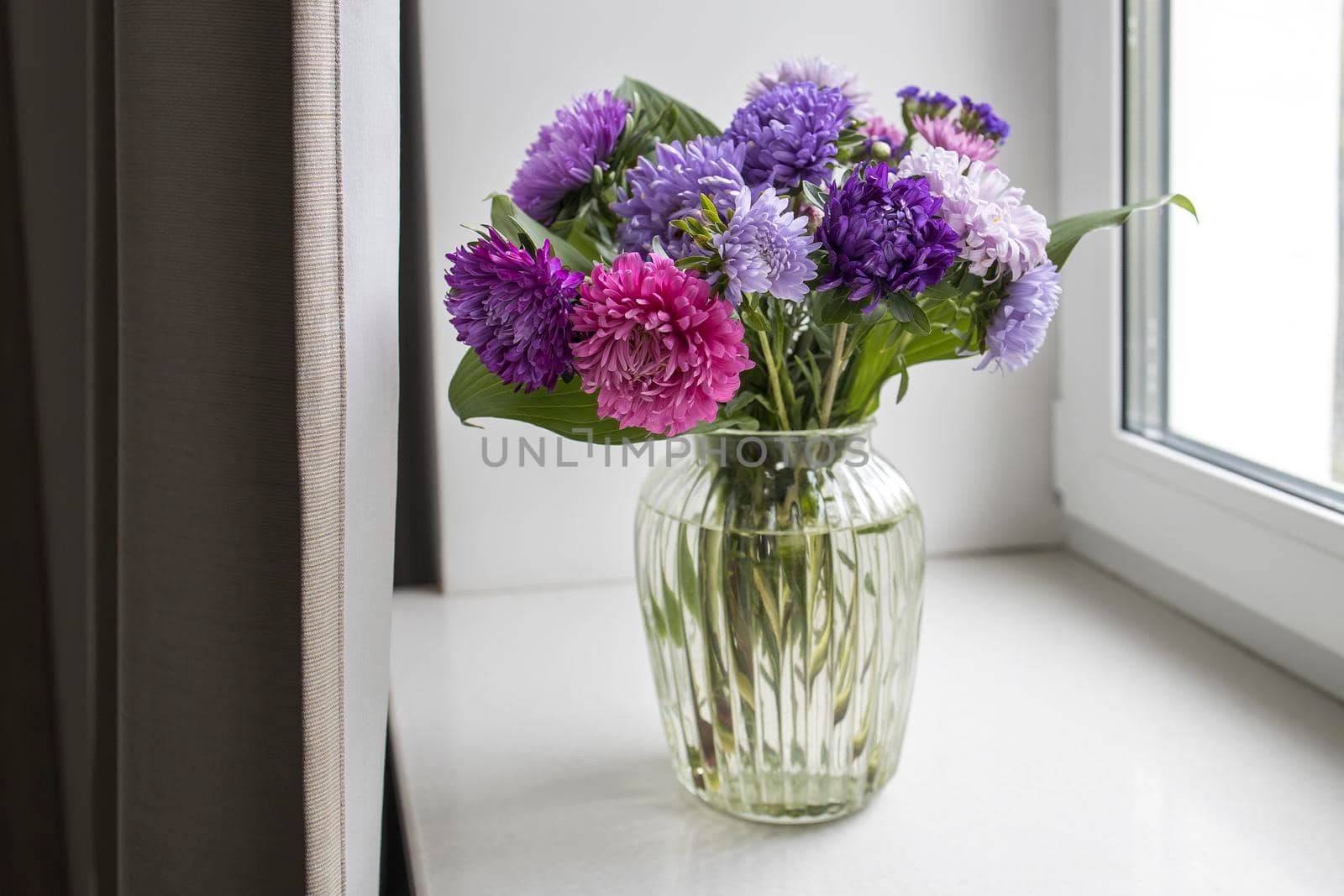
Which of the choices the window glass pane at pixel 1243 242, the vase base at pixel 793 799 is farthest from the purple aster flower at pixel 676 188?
the window glass pane at pixel 1243 242

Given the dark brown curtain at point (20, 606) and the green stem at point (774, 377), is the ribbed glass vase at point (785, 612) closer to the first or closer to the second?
the green stem at point (774, 377)

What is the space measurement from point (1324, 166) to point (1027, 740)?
446 millimetres

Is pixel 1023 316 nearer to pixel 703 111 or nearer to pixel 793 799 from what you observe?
pixel 793 799

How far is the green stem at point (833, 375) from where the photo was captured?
1.95ft

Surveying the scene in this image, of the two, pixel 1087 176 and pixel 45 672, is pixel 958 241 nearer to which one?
pixel 1087 176

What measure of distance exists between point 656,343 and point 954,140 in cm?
26

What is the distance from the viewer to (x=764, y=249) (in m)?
0.51

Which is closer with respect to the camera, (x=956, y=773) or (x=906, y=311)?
(x=906, y=311)

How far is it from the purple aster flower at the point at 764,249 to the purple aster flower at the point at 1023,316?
11 centimetres

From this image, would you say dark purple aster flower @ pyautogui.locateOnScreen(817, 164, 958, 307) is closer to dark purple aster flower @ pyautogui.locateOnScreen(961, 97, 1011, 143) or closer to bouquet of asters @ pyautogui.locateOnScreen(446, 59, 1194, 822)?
bouquet of asters @ pyautogui.locateOnScreen(446, 59, 1194, 822)

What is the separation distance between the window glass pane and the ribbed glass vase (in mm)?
372

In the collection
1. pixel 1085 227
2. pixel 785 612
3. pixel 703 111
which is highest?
pixel 703 111

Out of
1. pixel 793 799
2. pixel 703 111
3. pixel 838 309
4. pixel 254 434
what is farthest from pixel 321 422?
pixel 703 111

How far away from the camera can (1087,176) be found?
1.05 meters
